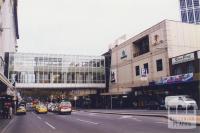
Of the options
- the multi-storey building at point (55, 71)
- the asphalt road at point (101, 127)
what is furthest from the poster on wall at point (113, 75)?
the asphalt road at point (101, 127)

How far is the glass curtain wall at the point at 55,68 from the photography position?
6406 centimetres

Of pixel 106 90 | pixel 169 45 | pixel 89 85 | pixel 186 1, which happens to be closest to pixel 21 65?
pixel 89 85

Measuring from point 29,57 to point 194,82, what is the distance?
39970 millimetres

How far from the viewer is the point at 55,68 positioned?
66938mm

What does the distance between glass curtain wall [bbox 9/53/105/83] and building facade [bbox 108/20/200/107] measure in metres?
11.6

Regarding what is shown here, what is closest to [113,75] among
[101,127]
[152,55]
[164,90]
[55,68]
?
[55,68]

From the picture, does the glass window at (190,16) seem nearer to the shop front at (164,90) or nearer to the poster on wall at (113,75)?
the poster on wall at (113,75)

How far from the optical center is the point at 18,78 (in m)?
63.2

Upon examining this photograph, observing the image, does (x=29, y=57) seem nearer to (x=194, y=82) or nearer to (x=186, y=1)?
(x=194, y=82)

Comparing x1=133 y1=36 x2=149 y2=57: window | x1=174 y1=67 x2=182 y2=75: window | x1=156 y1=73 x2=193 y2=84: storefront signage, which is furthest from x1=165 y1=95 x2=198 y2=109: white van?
x1=133 y1=36 x2=149 y2=57: window

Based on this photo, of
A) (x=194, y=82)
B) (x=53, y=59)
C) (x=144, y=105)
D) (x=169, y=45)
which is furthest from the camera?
(x=53, y=59)

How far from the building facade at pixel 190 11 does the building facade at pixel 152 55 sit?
270 feet

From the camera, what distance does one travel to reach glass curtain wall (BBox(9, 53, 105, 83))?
6406 centimetres

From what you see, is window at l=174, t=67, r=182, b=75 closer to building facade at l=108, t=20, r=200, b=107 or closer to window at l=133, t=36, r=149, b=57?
building facade at l=108, t=20, r=200, b=107
